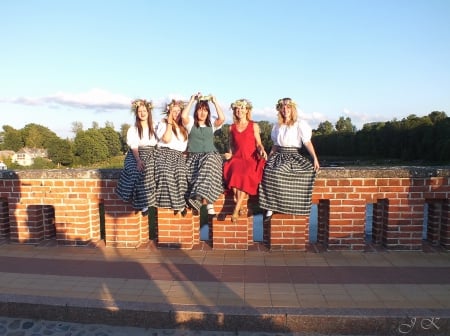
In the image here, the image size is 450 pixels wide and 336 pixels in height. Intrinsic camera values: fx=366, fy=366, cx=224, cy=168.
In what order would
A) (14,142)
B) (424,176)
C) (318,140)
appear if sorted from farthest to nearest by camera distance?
(14,142) → (318,140) → (424,176)

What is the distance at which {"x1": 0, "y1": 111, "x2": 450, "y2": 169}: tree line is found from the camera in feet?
178

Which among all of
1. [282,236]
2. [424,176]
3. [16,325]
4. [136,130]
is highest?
[136,130]

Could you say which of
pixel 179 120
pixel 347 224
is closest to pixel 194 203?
pixel 179 120

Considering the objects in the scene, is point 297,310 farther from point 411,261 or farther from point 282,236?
point 411,261

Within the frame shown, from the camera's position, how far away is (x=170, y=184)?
4.46 meters

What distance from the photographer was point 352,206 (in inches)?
183

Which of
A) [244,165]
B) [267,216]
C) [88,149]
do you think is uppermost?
[244,165]

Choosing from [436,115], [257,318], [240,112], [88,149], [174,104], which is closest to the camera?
[257,318]

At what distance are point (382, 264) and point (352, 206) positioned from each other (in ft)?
2.56

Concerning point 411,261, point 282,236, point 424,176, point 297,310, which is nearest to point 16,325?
point 297,310

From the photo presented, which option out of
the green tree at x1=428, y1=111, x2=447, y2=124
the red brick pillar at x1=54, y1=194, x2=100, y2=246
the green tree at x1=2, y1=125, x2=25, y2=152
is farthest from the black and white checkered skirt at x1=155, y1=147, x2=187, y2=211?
the green tree at x1=2, y1=125, x2=25, y2=152

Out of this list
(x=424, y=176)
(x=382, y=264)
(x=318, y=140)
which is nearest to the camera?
(x=382, y=264)

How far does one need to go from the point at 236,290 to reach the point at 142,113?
8.26 feet

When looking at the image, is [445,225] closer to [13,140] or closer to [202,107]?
[202,107]
